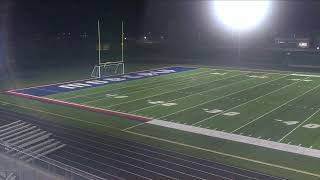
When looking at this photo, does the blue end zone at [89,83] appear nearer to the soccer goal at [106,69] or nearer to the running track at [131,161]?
the soccer goal at [106,69]

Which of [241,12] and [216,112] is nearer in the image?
[216,112]

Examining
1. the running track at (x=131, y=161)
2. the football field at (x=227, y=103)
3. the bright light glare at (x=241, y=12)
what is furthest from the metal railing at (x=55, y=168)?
the bright light glare at (x=241, y=12)

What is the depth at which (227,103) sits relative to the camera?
21.4 meters

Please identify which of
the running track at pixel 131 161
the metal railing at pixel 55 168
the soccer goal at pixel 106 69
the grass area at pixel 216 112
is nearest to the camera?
the metal railing at pixel 55 168

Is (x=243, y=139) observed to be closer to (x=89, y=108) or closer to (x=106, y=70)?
(x=89, y=108)

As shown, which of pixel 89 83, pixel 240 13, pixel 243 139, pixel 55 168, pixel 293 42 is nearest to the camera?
pixel 55 168

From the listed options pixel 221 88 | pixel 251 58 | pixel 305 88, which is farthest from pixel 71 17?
pixel 305 88

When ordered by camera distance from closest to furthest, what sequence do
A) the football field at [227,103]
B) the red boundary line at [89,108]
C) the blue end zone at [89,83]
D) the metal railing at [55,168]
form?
the metal railing at [55,168] < the football field at [227,103] < the red boundary line at [89,108] < the blue end zone at [89,83]

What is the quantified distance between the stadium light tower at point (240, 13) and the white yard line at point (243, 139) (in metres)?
31.1

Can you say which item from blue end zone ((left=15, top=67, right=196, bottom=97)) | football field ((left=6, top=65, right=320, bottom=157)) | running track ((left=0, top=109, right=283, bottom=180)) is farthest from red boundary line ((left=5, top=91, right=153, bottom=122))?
running track ((left=0, top=109, right=283, bottom=180))

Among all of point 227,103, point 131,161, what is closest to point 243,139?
point 131,161

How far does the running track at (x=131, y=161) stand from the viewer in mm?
11656

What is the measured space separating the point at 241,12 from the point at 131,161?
36574 millimetres

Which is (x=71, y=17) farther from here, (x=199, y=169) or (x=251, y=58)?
(x=199, y=169)
